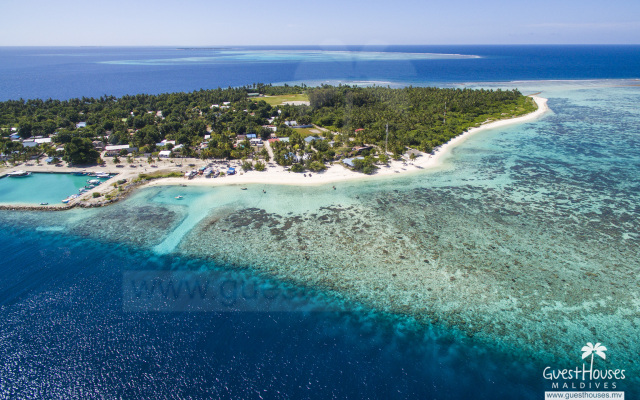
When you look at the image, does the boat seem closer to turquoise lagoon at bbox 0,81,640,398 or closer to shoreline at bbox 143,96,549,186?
turquoise lagoon at bbox 0,81,640,398

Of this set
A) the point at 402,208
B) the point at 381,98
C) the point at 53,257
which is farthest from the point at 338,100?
the point at 53,257

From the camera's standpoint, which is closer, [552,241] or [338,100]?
[552,241]

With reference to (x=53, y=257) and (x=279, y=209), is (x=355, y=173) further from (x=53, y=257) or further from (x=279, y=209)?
(x=53, y=257)

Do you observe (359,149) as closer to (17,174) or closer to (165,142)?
(165,142)

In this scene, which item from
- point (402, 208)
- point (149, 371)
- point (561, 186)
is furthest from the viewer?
point (561, 186)

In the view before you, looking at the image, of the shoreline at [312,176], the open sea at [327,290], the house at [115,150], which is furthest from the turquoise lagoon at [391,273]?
the house at [115,150]

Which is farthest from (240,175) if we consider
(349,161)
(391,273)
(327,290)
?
(391,273)
